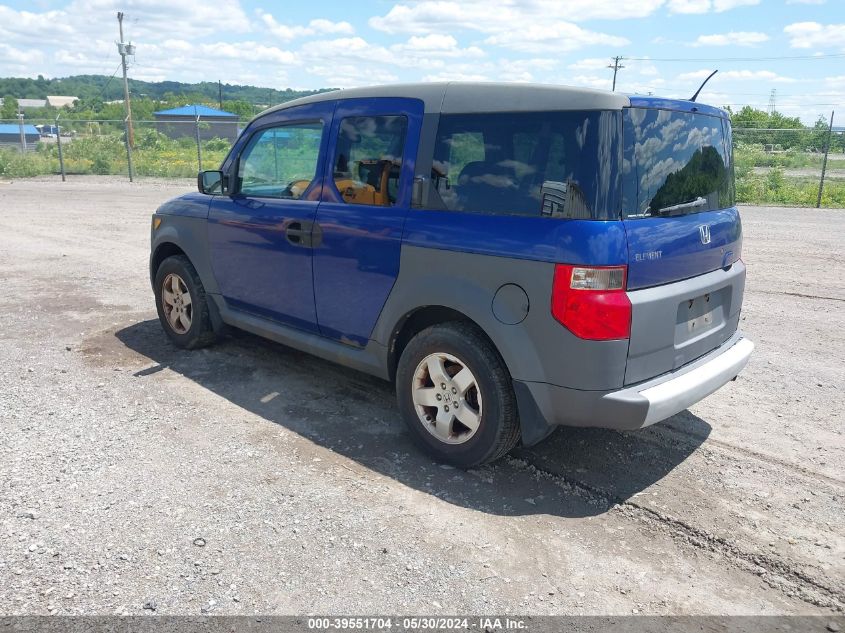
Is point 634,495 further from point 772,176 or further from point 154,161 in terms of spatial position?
point 154,161

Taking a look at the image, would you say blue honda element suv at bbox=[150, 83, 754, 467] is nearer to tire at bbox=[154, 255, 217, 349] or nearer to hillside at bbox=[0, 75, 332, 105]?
tire at bbox=[154, 255, 217, 349]

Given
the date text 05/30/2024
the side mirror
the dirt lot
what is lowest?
the date text 05/30/2024

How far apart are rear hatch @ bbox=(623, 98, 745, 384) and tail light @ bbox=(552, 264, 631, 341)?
67mm

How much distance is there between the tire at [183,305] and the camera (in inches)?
217

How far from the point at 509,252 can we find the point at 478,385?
727mm

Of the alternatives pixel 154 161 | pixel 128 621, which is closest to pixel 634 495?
pixel 128 621

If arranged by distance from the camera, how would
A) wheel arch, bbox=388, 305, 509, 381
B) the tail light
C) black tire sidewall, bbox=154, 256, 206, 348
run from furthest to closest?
black tire sidewall, bbox=154, 256, 206, 348 → wheel arch, bbox=388, 305, 509, 381 → the tail light

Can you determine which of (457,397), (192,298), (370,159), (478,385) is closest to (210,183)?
(192,298)

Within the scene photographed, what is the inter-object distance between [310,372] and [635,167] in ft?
10.0

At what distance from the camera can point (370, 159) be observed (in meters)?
4.10

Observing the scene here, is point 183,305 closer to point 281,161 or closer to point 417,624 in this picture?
point 281,161

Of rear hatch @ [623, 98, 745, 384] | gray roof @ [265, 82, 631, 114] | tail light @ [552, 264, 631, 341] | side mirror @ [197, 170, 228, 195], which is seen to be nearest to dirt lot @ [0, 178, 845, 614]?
rear hatch @ [623, 98, 745, 384]

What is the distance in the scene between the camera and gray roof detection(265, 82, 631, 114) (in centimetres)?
317

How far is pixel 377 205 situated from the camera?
4012mm
